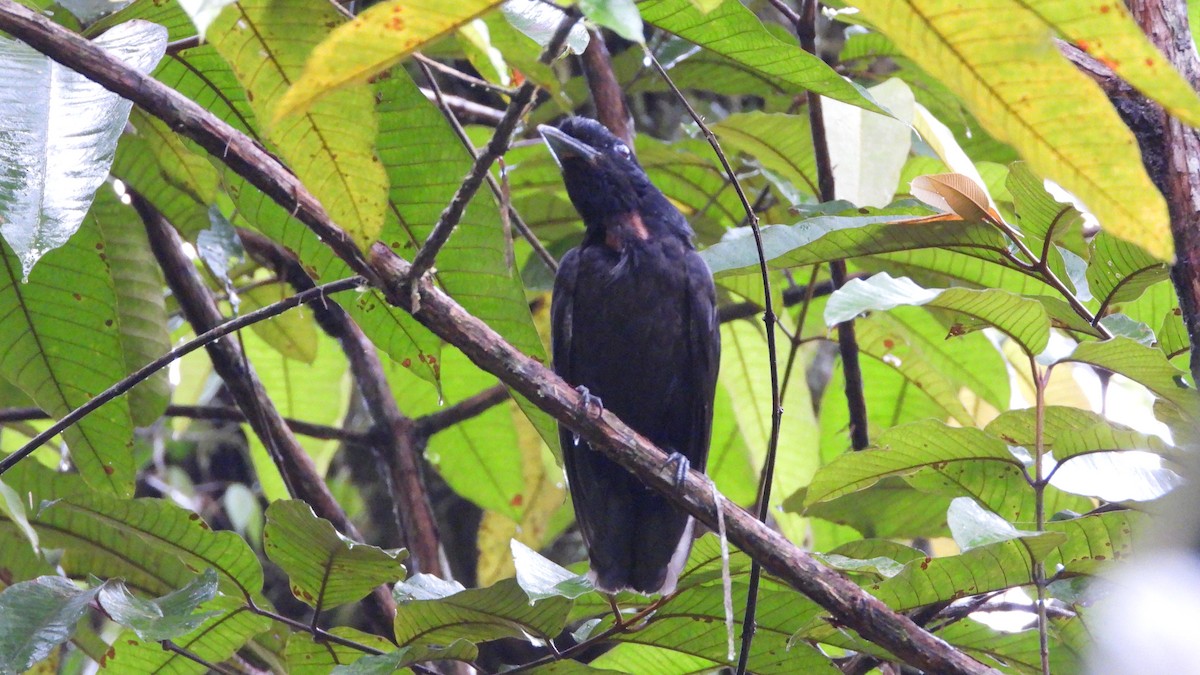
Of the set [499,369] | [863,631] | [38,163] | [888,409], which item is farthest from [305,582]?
[888,409]

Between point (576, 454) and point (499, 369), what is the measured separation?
1703 millimetres

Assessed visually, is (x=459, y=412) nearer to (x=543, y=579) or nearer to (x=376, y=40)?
(x=543, y=579)

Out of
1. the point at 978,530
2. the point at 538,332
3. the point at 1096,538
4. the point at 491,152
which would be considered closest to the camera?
the point at 491,152

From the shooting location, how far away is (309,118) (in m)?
1.54

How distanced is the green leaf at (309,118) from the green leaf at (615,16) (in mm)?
596

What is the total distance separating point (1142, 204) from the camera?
1034 millimetres

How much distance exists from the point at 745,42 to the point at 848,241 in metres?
0.50

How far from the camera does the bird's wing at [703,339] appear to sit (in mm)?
3271

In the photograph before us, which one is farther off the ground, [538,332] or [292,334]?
[538,332]

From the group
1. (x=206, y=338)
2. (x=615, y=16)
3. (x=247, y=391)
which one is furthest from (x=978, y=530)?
(x=247, y=391)

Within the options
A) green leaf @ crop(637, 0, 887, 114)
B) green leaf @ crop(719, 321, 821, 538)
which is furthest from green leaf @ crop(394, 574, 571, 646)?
green leaf @ crop(719, 321, 821, 538)

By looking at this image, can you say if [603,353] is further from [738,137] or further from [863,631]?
[863,631]

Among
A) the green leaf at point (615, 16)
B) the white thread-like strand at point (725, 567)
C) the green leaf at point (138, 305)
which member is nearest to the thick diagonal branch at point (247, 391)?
the green leaf at point (138, 305)

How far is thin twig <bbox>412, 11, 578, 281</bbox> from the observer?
122 cm
